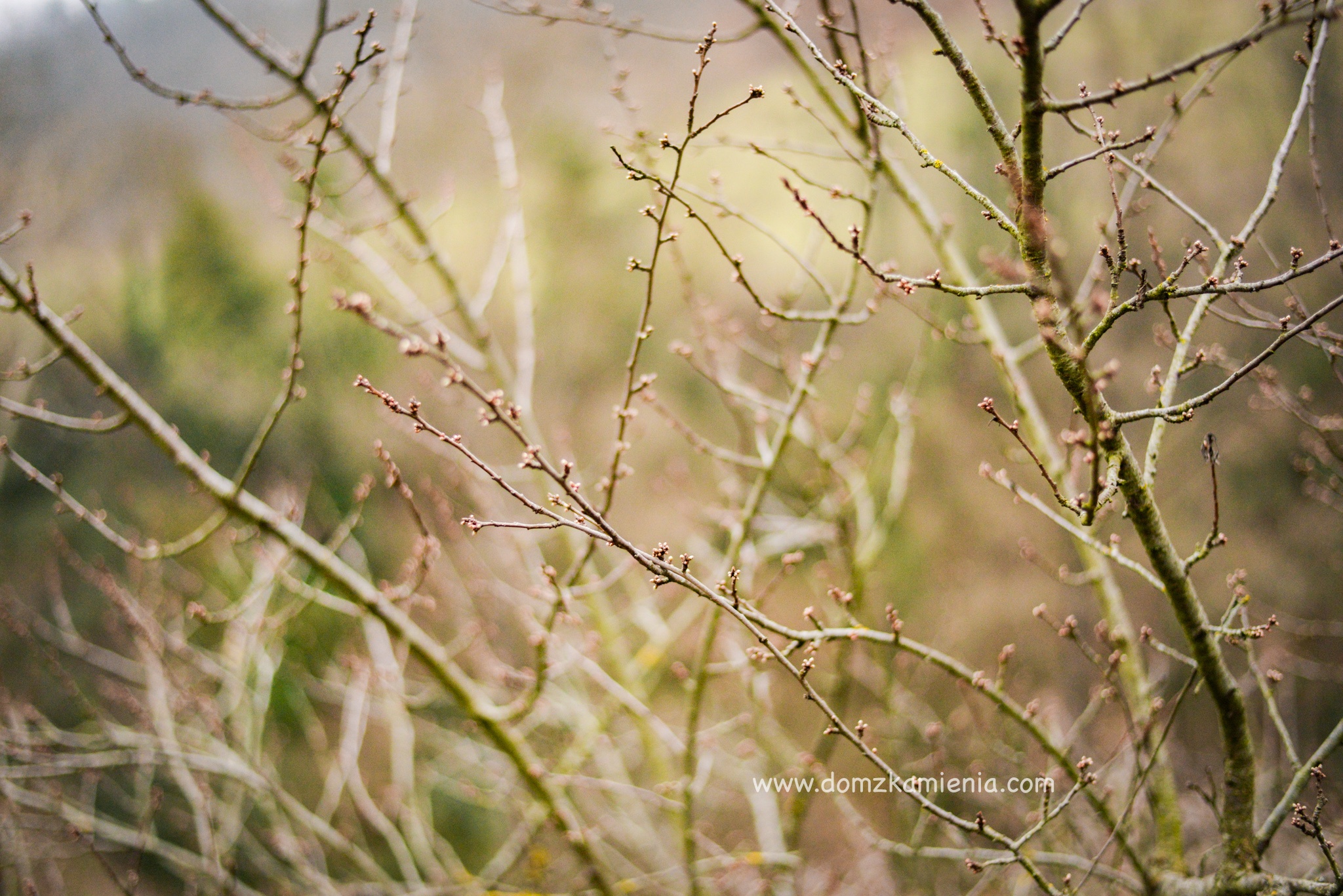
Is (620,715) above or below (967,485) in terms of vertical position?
below

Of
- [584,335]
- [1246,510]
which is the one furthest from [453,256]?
[1246,510]

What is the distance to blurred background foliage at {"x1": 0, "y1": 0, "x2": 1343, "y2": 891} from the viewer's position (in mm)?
3812

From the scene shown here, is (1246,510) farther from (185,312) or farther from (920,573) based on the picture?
(185,312)

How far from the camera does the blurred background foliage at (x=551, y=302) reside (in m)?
3.81

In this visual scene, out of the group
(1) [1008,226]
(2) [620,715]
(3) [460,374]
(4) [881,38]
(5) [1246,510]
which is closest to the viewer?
(1) [1008,226]

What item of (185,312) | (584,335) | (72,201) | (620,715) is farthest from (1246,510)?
(72,201)

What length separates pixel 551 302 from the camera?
523 centimetres

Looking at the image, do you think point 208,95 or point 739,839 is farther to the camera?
point 739,839

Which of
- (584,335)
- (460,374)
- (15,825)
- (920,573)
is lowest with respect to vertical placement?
(15,825)

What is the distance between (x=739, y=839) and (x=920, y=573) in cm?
200

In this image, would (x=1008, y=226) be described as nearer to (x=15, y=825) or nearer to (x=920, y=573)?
(x=920, y=573)

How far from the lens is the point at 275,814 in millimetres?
3193

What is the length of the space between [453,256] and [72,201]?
115 inches

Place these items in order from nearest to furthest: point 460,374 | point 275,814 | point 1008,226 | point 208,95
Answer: point 1008,226 < point 460,374 < point 208,95 < point 275,814
